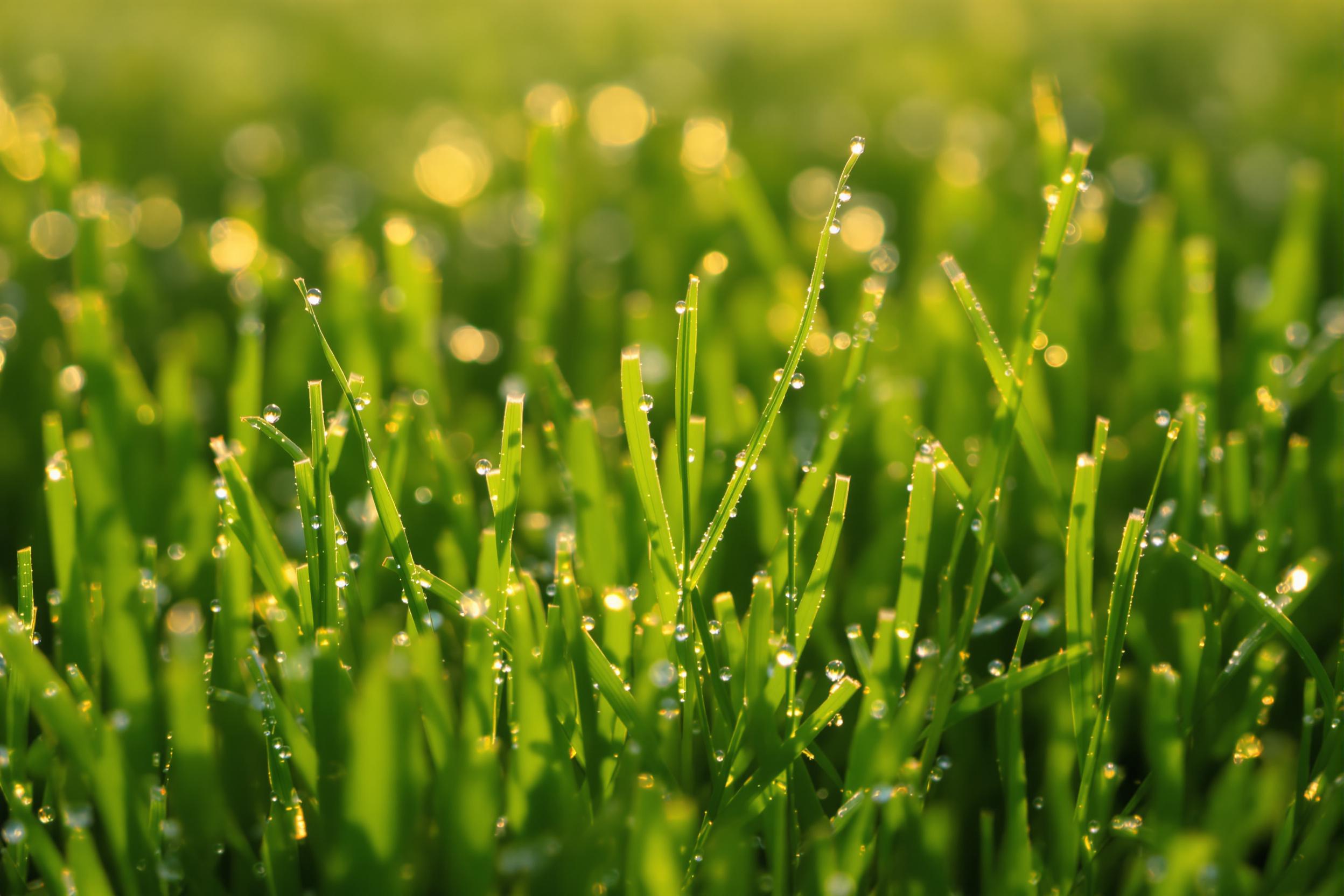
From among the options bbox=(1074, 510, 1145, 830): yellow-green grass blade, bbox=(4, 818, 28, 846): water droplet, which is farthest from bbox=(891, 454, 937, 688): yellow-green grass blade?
bbox=(4, 818, 28, 846): water droplet

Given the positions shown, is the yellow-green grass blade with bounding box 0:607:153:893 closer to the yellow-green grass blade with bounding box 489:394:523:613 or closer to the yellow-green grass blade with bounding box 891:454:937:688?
the yellow-green grass blade with bounding box 489:394:523:613

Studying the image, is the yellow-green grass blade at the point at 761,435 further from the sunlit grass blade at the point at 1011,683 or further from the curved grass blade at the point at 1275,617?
the curved grass blade at the point at 1275,617

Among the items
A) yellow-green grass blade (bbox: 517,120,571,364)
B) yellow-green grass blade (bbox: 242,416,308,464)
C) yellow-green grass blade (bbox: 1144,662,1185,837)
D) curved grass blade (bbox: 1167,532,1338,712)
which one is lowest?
yellow-green grass blade (bbox: 1144,662,1185,837)

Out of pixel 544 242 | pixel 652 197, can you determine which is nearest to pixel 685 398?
pixel 544 242

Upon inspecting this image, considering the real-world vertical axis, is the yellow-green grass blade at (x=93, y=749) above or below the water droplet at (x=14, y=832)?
above

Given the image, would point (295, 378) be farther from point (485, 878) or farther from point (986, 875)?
point (986, 875)

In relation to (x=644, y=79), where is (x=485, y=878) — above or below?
below

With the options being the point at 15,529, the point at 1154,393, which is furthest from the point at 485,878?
the point at 1154,393

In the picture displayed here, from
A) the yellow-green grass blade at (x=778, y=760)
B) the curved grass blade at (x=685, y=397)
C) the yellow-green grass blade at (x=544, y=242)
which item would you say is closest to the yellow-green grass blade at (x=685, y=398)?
the curved grass blade at (x=685, y=397)

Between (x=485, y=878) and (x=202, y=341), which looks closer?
(x=485, y=878)
